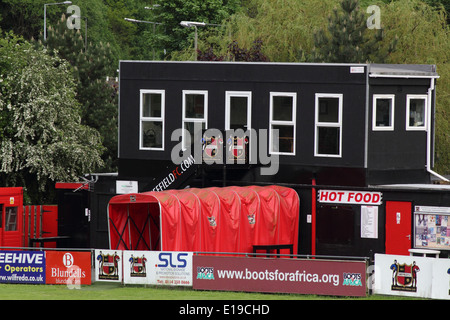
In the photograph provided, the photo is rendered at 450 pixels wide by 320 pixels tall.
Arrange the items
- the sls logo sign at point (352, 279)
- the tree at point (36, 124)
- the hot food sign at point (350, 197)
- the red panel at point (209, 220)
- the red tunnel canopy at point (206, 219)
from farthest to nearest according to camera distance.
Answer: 1. the tree at point (36, 124)
2. the hot food sign at point (350, 197)
3. the red panel at point (209, 220)
4. the red tunnel canopy at point (206, 219)
5. the sls logo sign at point (352, 279)

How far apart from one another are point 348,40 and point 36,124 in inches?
656

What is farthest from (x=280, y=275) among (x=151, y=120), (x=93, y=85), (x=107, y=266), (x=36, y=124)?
(x=93, y=85)

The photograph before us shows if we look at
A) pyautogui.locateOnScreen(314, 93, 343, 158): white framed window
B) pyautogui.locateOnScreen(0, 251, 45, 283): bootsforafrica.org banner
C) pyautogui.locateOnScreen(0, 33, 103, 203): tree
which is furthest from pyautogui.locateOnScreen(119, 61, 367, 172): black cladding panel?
pyautogui.locateOnScreen(0, 33, 103, 203): tree

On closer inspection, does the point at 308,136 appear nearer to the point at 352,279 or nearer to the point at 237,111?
the point at 237,111

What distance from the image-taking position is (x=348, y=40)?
46625mm

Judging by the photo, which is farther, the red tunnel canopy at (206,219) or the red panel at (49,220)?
the red panel at (49,220)

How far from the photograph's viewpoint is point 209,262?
2600 centimetres

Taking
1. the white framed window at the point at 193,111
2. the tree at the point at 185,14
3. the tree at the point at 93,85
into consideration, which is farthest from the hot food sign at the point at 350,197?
the tree at the point at 185,14

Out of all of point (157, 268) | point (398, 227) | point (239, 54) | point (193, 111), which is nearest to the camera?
point (157, 268)

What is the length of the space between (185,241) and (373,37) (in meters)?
23.1

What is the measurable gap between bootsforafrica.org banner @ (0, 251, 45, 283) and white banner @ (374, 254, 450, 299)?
403 inches

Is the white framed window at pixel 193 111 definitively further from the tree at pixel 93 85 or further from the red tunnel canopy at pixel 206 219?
the tree at pixel 93 85

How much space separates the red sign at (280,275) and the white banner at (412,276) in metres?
0.67

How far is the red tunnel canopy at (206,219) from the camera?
90.6 ft
